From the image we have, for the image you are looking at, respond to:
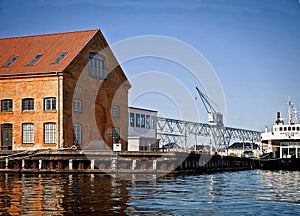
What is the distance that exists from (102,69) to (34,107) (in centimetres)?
928

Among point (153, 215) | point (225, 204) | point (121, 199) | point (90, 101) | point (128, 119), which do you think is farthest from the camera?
point (128, 119)

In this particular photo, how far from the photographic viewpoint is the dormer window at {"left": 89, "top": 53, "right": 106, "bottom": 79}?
173 ft

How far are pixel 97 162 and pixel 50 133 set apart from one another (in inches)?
336

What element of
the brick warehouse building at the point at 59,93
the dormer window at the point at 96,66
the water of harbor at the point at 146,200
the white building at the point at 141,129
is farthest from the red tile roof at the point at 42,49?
the water of harbor at the point at 146,200

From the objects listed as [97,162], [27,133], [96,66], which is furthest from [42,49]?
[97,162]

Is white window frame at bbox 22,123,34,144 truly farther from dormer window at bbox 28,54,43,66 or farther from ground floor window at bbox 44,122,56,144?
dormer window at bbox 28,54,43,66

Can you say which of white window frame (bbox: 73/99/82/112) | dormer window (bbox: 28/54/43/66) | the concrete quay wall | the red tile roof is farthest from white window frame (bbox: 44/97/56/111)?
the concrete quay wall

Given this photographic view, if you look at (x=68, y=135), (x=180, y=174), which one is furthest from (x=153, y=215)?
(x=68, y=135)

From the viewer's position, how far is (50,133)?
47.3m

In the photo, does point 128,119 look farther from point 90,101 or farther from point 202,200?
point 202,200

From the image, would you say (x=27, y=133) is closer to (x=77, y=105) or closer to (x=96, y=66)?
(x=77, y=105)

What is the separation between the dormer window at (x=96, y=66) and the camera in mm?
52656

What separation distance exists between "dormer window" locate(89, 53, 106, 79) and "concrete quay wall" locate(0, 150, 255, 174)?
1276cm

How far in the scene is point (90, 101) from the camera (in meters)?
52.2
